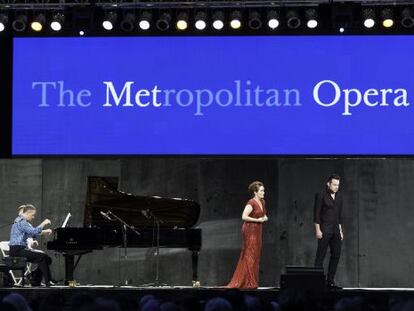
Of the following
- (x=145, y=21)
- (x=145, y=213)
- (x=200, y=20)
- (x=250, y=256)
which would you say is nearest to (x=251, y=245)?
(x=250, y=256)

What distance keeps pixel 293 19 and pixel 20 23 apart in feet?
13.5

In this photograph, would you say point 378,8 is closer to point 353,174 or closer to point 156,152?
point 353,174

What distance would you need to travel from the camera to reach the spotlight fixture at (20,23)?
44.6ft

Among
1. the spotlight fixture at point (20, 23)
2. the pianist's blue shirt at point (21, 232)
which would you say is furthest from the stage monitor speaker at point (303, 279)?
the spotlight fixture at point (20, 23)

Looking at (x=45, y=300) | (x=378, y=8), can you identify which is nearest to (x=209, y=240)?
(x=378, y=8)

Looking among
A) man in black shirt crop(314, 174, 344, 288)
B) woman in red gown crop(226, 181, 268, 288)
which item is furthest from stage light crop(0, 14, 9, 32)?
man in black shirt crop(314, 174, 344, 288)

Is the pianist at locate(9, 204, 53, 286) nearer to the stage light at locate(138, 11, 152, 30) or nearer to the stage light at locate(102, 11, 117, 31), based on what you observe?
the stage light at locate(102, 11, 117, 31)

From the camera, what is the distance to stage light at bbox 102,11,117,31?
13.6 meters

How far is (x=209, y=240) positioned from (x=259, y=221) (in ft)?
8.42

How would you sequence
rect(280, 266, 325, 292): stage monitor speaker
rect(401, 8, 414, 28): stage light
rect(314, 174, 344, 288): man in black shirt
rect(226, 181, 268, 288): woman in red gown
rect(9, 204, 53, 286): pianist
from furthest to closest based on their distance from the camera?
rect(401, 8, 414, 28): stage light
rect(9, 204, 53, 286): pianist
rect(226, 181, 268, 288): woman in red gown
rect(314, 174, 344, 288): man in black shirt
rect(280, 266, 325, 292): stage monitor speaker

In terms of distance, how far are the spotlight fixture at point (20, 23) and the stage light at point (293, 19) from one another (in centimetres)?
399

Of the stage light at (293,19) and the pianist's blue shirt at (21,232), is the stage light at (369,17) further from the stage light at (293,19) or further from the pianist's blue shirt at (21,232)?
the pianist's blue shirt at (21,232)

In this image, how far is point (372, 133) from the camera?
1416 centimetres

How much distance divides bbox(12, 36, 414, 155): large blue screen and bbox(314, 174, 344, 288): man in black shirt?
1405mm
